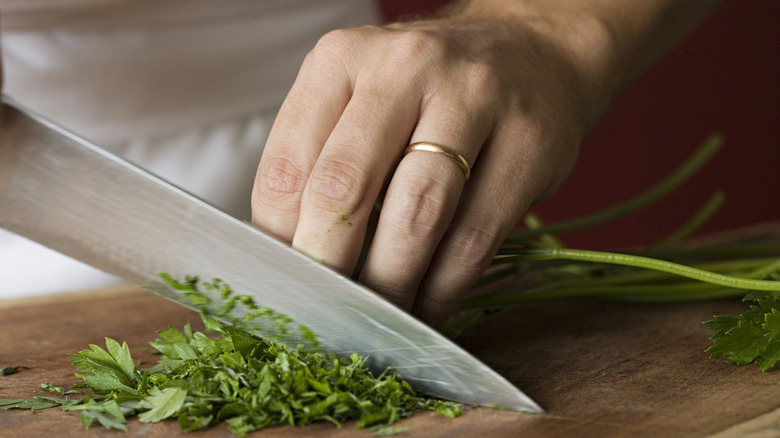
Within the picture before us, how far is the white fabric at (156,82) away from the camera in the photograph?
1.49 m

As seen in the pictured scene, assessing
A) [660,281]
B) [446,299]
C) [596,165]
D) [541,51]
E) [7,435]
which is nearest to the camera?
[7,435]

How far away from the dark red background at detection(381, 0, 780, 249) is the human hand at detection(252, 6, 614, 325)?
2.83 m

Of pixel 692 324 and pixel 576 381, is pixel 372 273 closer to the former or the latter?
pixel 576 381

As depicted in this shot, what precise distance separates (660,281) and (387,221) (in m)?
0.68

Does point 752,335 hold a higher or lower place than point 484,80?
lower

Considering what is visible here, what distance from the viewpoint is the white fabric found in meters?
1.49

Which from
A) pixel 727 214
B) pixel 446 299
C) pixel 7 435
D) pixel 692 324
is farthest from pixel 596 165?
pixel 7 435

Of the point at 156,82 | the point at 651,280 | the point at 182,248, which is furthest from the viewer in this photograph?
the point at 156,82

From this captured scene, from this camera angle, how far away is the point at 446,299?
34.5 inches

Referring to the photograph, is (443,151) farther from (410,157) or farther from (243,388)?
(243,388)

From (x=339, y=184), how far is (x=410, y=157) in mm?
90

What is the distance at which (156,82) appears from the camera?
158 cm

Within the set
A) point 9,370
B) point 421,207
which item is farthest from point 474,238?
point 9,370

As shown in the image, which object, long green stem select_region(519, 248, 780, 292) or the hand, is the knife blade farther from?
long green stem select_region(519, 248, 780, 292)
